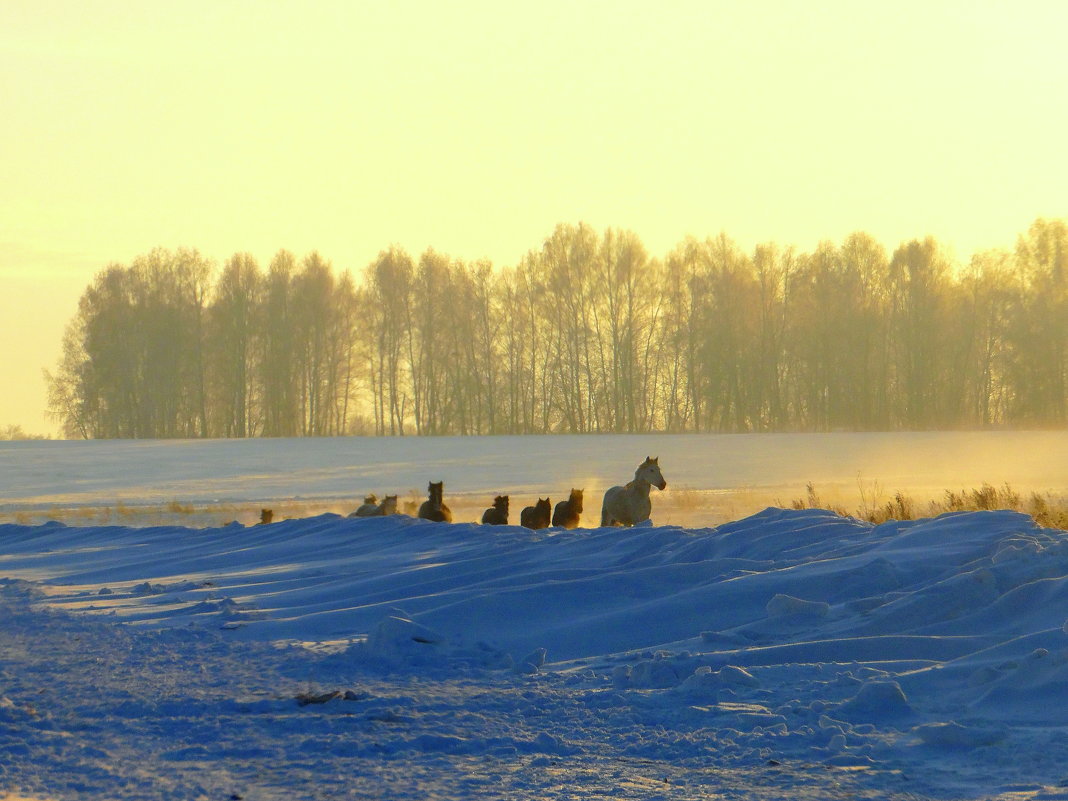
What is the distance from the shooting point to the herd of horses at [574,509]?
16281mm

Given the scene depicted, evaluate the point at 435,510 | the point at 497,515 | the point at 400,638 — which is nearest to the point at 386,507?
the point at 435,510

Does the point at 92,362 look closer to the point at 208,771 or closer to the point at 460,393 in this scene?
the point at 460,393

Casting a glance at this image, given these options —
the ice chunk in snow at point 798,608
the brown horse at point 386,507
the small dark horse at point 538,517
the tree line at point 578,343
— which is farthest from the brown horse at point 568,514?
→ the tree line at point 578,343

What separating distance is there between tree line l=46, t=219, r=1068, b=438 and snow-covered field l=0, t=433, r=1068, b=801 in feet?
184

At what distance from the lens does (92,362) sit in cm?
7012

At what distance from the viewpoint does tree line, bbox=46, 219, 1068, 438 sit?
69.2 m

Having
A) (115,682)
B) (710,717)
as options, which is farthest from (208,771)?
(710,717)

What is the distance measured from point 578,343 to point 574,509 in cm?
5328

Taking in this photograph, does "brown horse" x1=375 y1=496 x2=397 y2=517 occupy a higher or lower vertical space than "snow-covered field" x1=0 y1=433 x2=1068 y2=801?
higher

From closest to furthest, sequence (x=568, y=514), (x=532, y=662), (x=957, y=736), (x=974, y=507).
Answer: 1. (x=957, y=736)
2. (x=532, y=662)
3. (x=568, y=514)
4. (x=974, y=507)

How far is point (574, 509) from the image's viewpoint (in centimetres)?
1725

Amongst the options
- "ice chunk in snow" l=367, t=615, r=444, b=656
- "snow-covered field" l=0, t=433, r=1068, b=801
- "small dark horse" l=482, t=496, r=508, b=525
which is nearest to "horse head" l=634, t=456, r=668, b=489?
"small dark horse" l=482, t=496, r=508, b=525

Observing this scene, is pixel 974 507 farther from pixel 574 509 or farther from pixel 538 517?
pixel 538 517

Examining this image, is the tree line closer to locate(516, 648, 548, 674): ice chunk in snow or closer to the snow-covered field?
the snow-covered field
